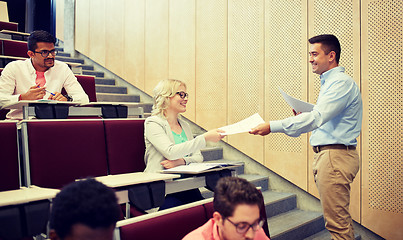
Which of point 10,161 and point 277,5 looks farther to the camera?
point 277,5

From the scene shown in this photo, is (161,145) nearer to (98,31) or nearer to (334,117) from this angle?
(334,117)

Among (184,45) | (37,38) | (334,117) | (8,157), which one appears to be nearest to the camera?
(8,157)

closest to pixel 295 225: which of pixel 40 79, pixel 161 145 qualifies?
pixel 161 145

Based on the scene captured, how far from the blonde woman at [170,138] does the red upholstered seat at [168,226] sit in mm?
615

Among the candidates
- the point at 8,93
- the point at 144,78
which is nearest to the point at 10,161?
the point at 8,93

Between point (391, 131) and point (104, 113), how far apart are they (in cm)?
182

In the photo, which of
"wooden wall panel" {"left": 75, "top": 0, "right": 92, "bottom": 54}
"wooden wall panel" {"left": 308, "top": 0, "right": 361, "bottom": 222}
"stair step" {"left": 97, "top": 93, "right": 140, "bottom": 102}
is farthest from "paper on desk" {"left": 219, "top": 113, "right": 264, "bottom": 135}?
"wooden wall panel" {"left": 75, "top": 0, "right": 92, "bottom": 54}

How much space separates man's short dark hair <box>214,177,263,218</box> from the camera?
3.05 ft

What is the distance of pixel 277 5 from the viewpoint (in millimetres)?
2990

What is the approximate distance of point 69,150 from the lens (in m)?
1.59

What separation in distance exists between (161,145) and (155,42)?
2.47 metres

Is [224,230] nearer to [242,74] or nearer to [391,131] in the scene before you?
[391,131]

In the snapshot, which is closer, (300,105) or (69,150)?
(69,150)

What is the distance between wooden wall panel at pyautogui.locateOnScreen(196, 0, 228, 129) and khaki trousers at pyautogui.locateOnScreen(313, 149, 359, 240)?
161 centimetres
